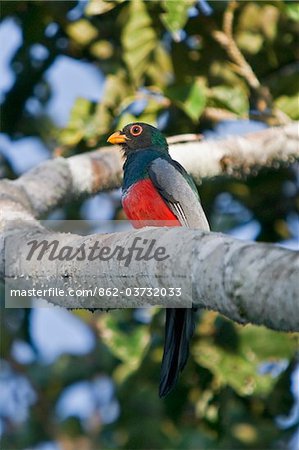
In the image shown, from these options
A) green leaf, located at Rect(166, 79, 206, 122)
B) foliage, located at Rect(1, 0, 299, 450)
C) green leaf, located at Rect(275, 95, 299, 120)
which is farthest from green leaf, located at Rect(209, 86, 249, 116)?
green leaf, located at Rect(275, 95, 299, 120)

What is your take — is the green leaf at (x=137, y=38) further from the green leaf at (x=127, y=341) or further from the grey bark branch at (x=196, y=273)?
the grey bark branch at (x=196, y=273)

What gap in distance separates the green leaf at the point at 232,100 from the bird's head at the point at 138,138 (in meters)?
0.47

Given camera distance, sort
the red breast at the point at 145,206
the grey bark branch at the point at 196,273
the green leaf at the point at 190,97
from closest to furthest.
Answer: the grey bark branch at the point at 196,273, the red breast at the point at 145,206, the green leaf at the point at 190,97

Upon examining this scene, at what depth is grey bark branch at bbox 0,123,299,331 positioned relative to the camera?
2.22m

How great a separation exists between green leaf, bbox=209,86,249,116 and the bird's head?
466 mm

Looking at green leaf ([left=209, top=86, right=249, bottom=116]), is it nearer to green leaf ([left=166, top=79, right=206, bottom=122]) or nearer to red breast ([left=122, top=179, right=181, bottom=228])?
green leaf ([left=166, top=79, right=206, bottom=122])

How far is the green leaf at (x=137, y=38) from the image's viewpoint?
5.99 metres

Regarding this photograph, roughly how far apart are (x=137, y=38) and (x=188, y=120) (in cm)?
67

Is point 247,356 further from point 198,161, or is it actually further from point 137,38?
point 137,38

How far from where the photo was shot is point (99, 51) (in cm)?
675

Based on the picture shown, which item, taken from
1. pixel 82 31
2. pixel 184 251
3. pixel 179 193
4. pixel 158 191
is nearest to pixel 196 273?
pixel 184 251

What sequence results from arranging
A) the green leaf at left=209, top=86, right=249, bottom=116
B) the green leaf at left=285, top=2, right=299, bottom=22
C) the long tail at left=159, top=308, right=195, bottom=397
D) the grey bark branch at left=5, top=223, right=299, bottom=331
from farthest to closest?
the green leaf at left=209, top=86, right=249, bottom=116 < the green leaf at left=285, top=2, right=299, bottom=22 < the long tail at left=159, top=308, right=195, bottom=397 < the grey bark branch at left=5, top=223, right=299, bottom=331

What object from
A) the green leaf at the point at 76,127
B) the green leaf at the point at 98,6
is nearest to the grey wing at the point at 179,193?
the green leaf at the point at 76,127

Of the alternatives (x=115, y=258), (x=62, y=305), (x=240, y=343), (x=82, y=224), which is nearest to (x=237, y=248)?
(x=115, y=258)
